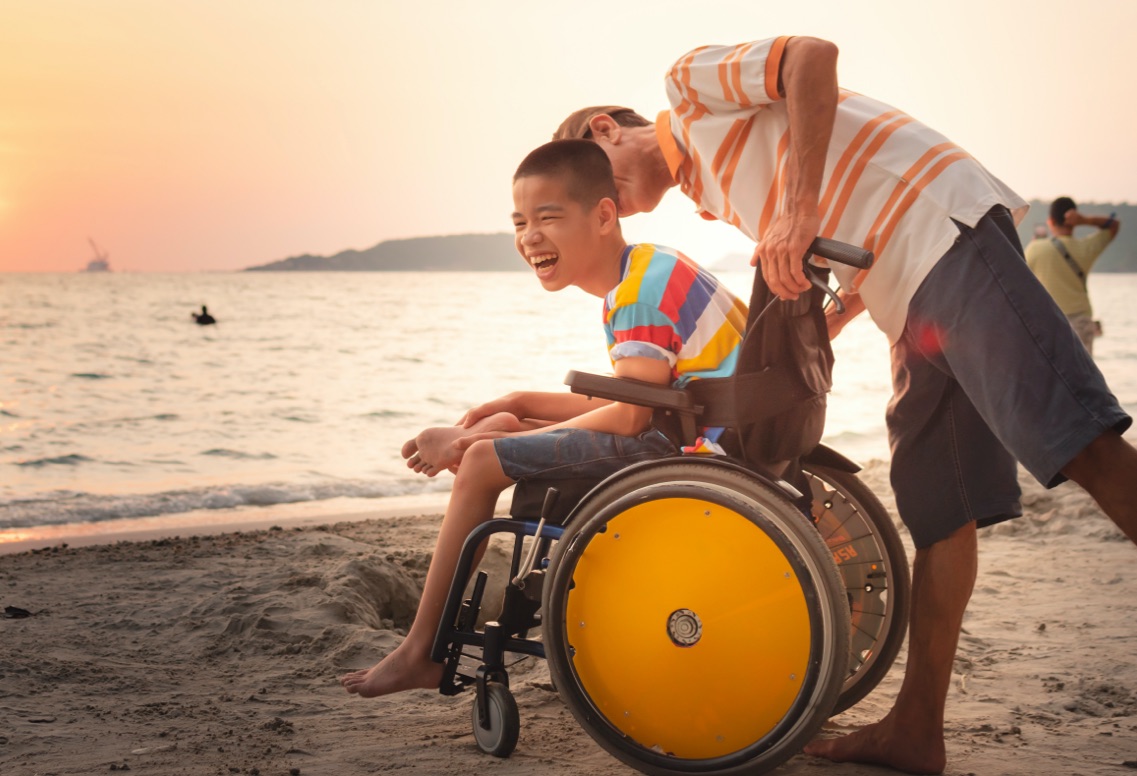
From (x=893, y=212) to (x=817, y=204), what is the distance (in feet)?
0.59

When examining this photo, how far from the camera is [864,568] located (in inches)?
101

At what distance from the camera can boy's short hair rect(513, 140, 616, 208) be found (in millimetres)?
2465

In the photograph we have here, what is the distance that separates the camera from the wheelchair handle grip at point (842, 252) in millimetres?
1850

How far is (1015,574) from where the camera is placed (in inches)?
165

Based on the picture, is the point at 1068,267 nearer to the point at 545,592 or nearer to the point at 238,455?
the point at 545,592

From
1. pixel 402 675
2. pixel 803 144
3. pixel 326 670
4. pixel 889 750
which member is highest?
pixel 803 144

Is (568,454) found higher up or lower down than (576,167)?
lower down

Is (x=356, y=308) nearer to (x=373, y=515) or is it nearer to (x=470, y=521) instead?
(x=373, y=515)

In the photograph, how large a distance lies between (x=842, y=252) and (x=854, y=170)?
0.96 ft

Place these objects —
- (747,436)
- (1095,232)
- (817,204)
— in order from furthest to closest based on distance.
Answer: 1. (1095,232)
2. (747,436)
3. (817,204)

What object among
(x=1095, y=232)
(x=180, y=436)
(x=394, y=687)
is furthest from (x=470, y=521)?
(x=180, y=436)

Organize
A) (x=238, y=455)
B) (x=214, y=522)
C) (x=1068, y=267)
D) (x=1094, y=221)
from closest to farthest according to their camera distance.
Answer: (x=214, y=522)
(x=1068, y=267)
(x=1094, y=221)
(x=238, y=455)

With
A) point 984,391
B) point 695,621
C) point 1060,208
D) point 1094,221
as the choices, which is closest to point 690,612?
point 695,621

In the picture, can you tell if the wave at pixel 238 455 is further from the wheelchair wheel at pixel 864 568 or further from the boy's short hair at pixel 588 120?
the wheelchair wheel at pixel 864 568
